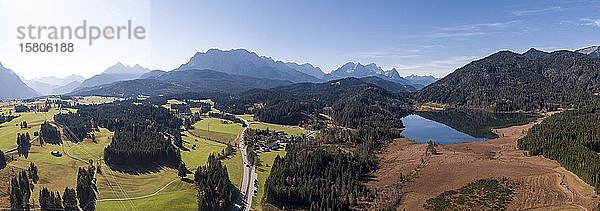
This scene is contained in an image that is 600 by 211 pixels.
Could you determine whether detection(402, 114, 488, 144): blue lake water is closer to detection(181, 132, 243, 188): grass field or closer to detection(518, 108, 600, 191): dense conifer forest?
detection(518, 108, 600, 191): dense conifer forest

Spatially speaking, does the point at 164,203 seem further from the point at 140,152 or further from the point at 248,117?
the point at 248,117

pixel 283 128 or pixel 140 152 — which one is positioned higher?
pixel 283 128

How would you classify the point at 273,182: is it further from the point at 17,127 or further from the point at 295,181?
the point at 17,127

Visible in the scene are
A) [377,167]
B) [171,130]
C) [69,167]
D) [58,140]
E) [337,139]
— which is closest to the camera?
[69,167]

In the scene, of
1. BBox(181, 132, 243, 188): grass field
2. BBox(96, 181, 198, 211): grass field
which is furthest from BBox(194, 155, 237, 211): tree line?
BBox(181, 132, 243, 188): grass field

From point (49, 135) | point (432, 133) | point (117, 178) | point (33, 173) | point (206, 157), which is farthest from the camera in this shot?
point (432, 133)

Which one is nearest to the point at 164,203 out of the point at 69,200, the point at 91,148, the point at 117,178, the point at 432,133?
the point at 69,200

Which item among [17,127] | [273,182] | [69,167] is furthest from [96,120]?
[273,182]
